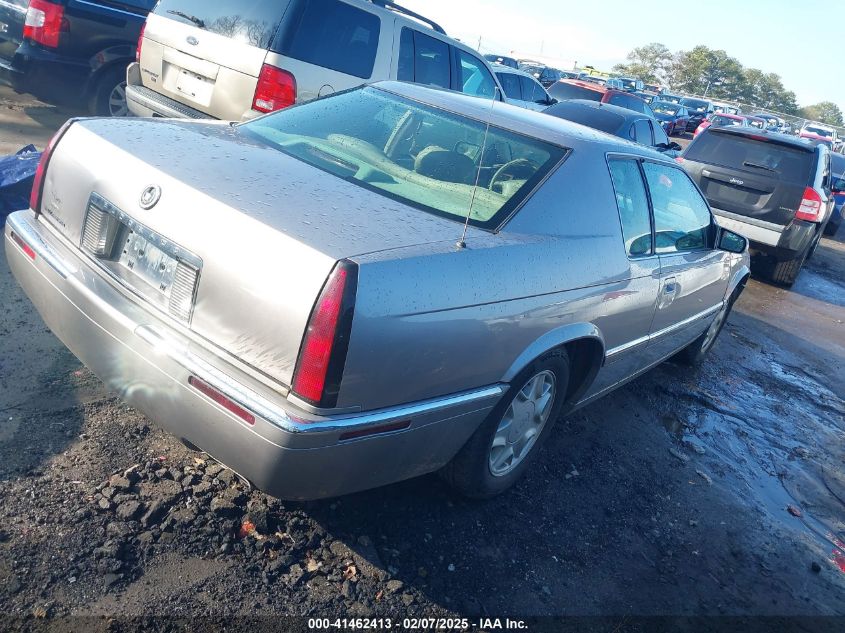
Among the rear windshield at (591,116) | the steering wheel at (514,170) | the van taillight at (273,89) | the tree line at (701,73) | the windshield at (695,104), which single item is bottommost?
the van taillight at (273,89)

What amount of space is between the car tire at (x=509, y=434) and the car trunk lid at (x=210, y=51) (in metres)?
3.84

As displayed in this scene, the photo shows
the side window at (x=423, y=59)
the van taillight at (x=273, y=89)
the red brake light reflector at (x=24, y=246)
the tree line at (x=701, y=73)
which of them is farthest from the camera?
the tree line at (x=701, y=73)

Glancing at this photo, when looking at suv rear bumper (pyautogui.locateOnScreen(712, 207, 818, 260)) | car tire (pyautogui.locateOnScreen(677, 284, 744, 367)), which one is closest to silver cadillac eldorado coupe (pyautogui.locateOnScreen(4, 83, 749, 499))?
car tire (pyautogui.locateOnScreen(677, 284, 744, 367))

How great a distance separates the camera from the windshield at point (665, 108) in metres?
28.0

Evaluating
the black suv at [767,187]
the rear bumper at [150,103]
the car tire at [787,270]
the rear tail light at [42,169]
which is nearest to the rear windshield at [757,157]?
the black suv at [767,187]

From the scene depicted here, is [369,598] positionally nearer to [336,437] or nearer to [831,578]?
[336,437]

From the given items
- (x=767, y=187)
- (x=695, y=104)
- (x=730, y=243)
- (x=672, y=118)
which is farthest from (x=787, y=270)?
(x=695, y=104)

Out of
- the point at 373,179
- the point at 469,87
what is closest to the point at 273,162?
the point at 373,179

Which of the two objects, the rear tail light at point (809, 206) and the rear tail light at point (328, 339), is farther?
the rear tail light at point (809, 206)

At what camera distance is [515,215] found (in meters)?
2.95

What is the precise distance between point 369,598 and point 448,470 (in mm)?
660

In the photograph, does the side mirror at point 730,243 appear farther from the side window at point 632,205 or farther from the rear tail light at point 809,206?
the rear tail light at point 809,206

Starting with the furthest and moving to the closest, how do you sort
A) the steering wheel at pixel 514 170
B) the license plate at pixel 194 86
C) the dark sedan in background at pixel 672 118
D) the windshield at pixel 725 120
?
the dark sedan in background at pixel 672 118 < the windshield at pixel 725 120 < the license plate at pixel 194 86 < the steering wheel at pixel 514 170

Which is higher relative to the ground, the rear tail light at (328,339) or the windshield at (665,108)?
the windshield at (665,108)
